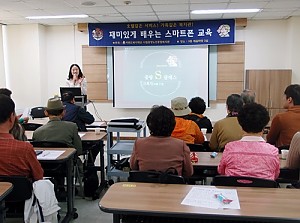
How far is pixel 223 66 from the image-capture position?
6988 millimetres

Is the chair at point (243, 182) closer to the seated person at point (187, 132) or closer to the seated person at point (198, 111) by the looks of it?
the seated person at point (187, 132)

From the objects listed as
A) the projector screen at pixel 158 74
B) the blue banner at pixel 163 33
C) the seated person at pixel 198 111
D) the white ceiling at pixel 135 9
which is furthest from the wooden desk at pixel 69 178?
the blue banner at pixel 163 33

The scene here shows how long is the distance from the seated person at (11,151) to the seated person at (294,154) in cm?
192

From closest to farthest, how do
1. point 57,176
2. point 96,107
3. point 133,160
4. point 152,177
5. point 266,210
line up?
1. point 266,210
2. point 152,177
3. point 133,160
4. point 57,176
5. point 96,107

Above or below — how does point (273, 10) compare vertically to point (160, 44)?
above

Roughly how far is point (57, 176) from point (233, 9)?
447 cm

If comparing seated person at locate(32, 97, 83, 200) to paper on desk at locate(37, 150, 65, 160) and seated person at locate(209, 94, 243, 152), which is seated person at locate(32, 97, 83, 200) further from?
seated person at locate(209, 94, 243, 152)

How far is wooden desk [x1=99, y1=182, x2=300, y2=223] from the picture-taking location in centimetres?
Result: 149

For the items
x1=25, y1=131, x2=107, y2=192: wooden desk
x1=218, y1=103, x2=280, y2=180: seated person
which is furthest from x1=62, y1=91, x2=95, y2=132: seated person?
x1=218, y1=103, x2=280, y2=180: seated person

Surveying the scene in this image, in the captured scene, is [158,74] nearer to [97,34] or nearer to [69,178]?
[97,34]

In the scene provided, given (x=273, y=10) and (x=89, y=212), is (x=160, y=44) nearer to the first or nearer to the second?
(x=273, y=10)

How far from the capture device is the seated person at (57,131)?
325 cm

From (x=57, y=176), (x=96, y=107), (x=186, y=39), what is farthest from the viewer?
(x=96, y=107)

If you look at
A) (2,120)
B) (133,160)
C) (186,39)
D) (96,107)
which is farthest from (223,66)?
(2,120)
